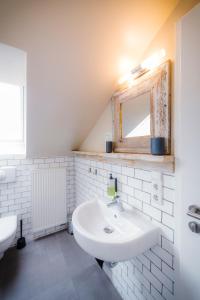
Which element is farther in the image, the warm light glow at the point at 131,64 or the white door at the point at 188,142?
the warm light glow at the point at 131,64

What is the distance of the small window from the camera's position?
6.55 feet

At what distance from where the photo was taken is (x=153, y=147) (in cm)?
99

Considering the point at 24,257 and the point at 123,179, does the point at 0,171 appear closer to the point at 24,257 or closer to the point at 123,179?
the point at 24,257

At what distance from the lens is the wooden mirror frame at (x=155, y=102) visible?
967mm

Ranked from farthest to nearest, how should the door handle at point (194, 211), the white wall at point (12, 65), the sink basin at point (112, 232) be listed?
1. the white wall at point (12, 65)
2. the sink basin at point (112, 232)
3. the door handle at point (194, 211)

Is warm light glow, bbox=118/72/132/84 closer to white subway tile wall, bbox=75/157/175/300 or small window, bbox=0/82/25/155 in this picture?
white subway tile wall, bbox=75/157/175/300

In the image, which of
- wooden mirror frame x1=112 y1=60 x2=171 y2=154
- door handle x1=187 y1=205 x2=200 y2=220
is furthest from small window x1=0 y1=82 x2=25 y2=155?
door handle x1=187 y1=205 x2=200 y2=220

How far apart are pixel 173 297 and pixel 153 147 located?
947 mm

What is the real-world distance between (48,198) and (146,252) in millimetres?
1594

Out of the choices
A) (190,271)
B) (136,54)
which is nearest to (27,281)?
(190,271)

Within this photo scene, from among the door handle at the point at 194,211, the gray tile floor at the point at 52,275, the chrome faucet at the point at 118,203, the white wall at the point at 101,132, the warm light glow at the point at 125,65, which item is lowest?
the gray tile floor at the point at 52,275

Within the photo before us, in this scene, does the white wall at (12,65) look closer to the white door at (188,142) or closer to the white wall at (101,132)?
the white wall at (101,132)

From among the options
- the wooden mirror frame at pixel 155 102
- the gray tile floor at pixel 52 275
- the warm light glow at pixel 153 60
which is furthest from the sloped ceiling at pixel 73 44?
the gray tile floor at pixel 52 275

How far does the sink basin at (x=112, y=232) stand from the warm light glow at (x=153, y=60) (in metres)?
1.14
